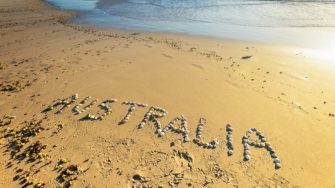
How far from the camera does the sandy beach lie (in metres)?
7.18

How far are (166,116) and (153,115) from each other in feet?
1.34

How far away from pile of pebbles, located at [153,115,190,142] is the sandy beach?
0.14ft

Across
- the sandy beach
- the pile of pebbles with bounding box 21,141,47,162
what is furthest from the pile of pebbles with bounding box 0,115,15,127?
the pile of pebbles with bounding box 21,141,47,162

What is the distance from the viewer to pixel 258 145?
7.98 m

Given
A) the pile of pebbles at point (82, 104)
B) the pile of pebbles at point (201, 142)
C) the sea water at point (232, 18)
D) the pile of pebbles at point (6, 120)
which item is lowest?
the pile of pebbles at point (6, 120)

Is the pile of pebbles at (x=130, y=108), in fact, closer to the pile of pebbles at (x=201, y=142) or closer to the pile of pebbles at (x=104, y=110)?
the pile of pebbles at (x=104, y=110)

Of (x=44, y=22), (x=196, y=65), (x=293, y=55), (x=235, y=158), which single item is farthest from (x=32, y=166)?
(x=44, y=22)

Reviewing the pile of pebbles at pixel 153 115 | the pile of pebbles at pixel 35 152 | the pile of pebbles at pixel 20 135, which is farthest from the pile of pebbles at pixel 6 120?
the pile of pebbles at pixel 153 115

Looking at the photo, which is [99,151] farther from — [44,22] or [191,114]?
[44,22]

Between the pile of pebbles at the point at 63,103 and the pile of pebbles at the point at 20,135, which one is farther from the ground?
the pile of pebbles at the point at 63,103

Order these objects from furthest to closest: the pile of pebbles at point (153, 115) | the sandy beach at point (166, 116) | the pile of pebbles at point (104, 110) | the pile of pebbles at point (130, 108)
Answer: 1. the pile of pebbles at point (104, 110)
2. the pile of pebbles at point (130, 108)
3. the pile of pebbles at point (153, 115)
4. the sandy beach at point (166, 116)

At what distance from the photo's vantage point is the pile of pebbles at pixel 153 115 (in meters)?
9.13

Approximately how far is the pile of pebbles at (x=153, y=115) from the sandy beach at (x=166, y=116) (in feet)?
0.11

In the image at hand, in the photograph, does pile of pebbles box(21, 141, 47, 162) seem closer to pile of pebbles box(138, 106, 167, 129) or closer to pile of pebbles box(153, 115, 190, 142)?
pile of pebbles box(138, 106, 167, 129)
